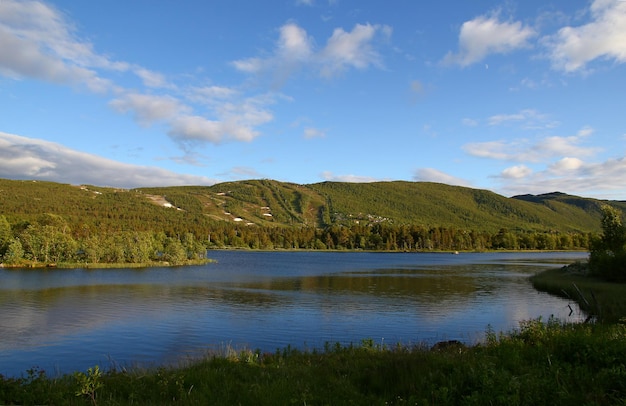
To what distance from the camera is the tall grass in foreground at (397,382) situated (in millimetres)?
10727

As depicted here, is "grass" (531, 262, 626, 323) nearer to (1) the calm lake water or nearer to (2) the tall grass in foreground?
(1) the calm lake water

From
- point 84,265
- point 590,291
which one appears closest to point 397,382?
point 590,291

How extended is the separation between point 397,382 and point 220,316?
3223 cm

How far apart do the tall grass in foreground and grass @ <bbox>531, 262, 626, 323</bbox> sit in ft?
46.6

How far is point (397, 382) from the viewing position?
12.5 meters

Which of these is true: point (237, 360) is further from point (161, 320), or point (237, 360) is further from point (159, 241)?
point (159, 241)

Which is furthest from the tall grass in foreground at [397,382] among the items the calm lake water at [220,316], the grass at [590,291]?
the grass at [590,291]

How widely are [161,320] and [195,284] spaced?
33.1m

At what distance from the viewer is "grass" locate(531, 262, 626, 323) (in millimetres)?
28877

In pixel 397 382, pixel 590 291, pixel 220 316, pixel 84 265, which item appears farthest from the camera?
pixel 84 265

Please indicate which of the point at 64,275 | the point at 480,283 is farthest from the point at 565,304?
the point at 64,275

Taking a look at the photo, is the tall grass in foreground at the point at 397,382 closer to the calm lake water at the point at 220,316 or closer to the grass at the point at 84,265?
the calm lake water at the point at 220,316

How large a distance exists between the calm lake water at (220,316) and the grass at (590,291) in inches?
74.8

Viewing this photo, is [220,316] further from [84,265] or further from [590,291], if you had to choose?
[84,265]
